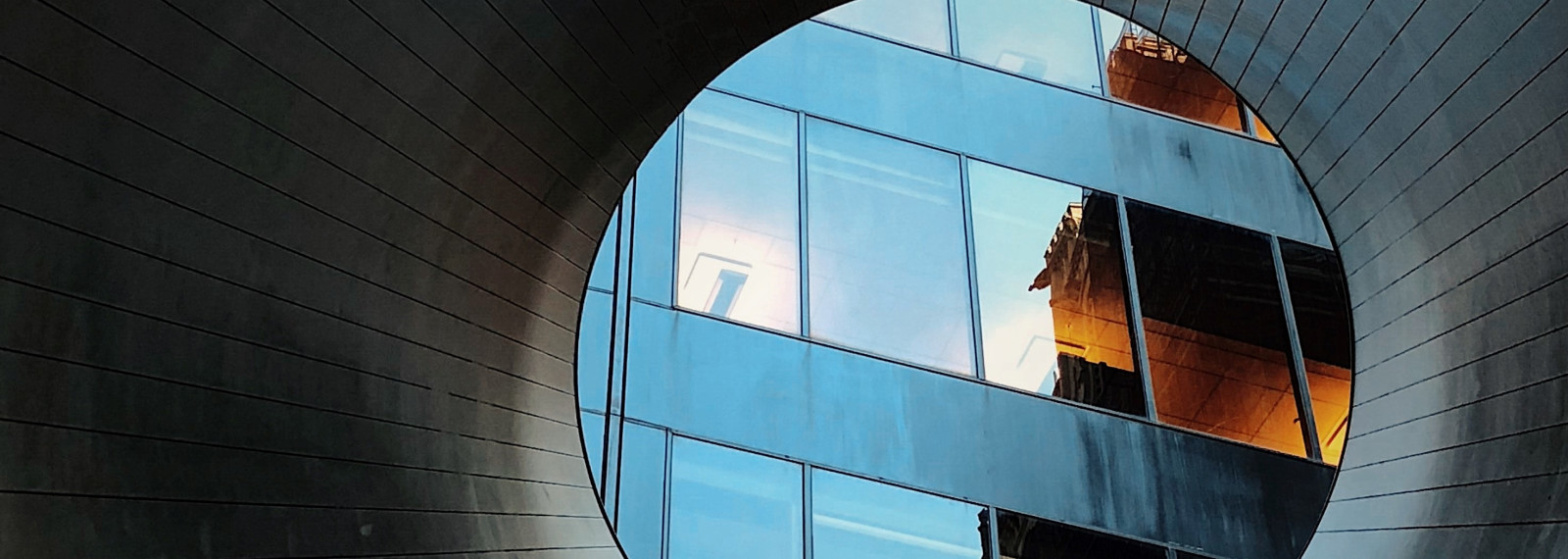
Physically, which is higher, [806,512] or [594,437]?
[594,437]

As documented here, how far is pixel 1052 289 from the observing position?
10.3m

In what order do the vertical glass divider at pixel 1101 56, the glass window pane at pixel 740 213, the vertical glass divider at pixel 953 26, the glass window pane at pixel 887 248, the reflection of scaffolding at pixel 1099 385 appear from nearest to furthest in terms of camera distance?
the glass window pane at pixel 740 213, the glass window pane at pixel 887 248, the reflection of scaffolding at pixel 1099 385, the vertical glass divider at pixel 953 26, the vertical glass divider at pixel 1101 56

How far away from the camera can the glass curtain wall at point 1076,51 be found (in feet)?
35.9

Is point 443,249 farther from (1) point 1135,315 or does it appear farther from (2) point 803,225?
(1) point 1135,315

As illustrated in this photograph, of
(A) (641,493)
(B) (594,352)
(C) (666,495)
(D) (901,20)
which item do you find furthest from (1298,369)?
(B) (594,352)

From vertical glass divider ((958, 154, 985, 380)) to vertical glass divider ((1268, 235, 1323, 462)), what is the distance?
2.76 m

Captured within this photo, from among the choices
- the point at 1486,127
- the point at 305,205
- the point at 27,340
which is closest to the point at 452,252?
the point at 305,205

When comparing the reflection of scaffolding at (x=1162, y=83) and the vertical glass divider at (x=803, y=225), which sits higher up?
the reflection of scaffolding at (x=1162, y=83)

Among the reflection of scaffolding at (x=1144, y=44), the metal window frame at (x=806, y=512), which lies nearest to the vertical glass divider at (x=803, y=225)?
the metal window frame at (x=806, y=512)

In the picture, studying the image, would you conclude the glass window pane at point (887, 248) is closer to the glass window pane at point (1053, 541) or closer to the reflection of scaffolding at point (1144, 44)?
the glass window pane at point (1053, 541)

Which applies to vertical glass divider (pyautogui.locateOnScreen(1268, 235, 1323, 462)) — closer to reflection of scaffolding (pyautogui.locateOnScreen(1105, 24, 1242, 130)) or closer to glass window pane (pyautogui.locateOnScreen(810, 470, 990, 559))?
reflection of scaffolding (pyautogui.locateOnScreen(1105, 24, 1242, 130))

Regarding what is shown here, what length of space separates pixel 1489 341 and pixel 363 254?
12.4 feet

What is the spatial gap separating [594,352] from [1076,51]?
538cm

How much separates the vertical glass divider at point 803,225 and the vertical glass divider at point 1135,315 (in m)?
2.79
